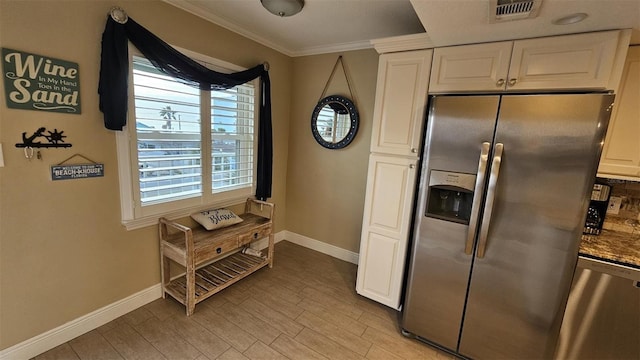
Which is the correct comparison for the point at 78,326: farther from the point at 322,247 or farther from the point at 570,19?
the point at 570,19

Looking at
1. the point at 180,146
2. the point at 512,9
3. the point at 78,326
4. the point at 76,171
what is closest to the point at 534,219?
the point at 512,9

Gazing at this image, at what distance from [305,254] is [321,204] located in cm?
66

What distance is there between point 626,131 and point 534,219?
3.09 ft

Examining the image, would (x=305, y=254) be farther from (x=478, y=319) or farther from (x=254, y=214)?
(x=478, y=319)

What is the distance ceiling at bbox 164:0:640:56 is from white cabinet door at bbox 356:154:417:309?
93cm

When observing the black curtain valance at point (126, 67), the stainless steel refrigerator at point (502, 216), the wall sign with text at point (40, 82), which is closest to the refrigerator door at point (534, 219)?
the stainless steel refrigerator at point (502, 216)

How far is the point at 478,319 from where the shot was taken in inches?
69.2

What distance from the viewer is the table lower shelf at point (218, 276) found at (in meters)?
2.22

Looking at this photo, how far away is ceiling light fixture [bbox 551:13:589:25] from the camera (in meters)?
1.29

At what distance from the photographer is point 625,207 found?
198cm

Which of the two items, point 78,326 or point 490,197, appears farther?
point 78,326

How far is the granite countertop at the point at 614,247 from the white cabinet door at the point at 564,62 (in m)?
0.94

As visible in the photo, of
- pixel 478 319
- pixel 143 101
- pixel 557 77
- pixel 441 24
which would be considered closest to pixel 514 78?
pixel 557 77

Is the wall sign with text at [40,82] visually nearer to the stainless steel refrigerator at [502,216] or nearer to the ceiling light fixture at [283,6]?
the ceiling light fixture at [283,6]
